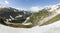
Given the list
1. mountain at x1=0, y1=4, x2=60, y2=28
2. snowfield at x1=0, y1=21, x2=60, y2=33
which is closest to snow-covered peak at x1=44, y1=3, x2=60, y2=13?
mountain at x1=0, y1=4, x2=60, y2=28

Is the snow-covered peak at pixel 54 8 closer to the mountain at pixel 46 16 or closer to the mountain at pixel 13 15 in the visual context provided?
the mountain at pixel 46 16

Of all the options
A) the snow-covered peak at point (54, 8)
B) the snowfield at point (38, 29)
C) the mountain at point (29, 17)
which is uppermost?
the snow-covered peak at point (54, 8)

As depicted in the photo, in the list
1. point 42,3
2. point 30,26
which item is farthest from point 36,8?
point 30,26

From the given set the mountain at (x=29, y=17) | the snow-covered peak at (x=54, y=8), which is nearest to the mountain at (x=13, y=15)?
the mountain at (x=29, y=17)

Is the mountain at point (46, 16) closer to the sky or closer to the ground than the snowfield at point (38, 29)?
closer to the sky

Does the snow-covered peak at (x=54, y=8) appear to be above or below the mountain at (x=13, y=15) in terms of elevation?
above

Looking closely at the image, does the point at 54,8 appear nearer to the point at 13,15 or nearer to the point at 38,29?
the point at 38,29

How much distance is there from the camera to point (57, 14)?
131 cm

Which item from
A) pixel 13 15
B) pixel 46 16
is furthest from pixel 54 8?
pixel 13 15

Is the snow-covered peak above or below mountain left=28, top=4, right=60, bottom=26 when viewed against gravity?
above

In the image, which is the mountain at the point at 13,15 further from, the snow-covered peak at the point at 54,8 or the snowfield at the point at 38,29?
the snow-covered peak at the point at 54,8

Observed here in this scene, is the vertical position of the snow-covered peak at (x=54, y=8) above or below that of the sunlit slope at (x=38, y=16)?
above

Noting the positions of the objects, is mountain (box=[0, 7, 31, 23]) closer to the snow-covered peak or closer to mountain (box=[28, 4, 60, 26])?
mountain (box=[28, 4, 60, 26])

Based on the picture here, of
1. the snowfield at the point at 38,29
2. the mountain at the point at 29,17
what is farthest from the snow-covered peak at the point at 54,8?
the snowfield at the point at 38,29
